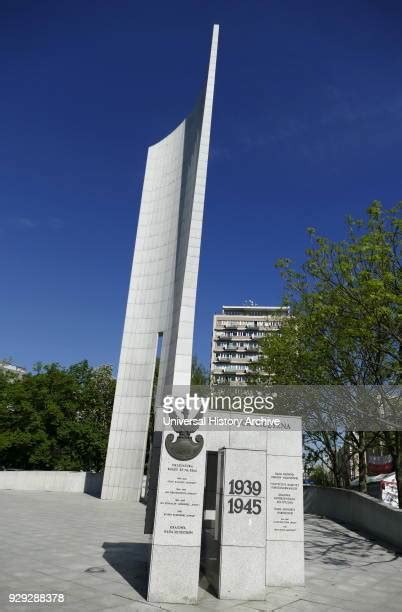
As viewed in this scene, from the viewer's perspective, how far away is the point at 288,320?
2625 centimetres

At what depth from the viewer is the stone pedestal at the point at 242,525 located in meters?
8.52

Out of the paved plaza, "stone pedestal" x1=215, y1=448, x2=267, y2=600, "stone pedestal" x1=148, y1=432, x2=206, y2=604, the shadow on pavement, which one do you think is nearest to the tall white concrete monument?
the paved plaza

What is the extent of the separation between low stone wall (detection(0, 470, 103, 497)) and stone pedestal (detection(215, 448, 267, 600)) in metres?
22.7

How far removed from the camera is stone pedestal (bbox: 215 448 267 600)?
28.0 ft

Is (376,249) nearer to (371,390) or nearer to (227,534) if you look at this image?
(371,390)

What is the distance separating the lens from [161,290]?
96.1ft

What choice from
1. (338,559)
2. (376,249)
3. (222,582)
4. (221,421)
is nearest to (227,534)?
(222,582)

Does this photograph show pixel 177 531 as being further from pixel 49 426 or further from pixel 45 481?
pixel 49 426

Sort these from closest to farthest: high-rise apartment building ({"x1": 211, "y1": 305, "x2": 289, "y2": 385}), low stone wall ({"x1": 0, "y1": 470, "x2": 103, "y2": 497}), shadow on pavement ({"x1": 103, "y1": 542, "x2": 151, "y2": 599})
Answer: shadow on pavement ({"x1": 103, "y1": 542, "x2": 151, "y2": 599}) < low stone wall ({"x1": 0, "y1": 470, "x2": 103, "y2": 497}) < high-rise apartment building ({"x1": 211, "y1": 305, "x2": 289, "y2": 385})

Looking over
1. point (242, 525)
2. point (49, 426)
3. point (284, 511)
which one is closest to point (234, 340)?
point (49, 426)

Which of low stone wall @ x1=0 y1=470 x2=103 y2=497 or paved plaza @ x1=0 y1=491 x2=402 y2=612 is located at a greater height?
Result: low stone wall @ x1=0 y1=470 x2=103 y2=497

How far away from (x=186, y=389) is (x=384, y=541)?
1095 centimetres

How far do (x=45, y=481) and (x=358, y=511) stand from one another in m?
19.8

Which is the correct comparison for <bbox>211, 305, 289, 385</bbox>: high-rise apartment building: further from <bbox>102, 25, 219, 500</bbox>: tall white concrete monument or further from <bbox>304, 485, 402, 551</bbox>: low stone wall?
<bbox>304, 485, 402, 551</bbox>: low stone wall
